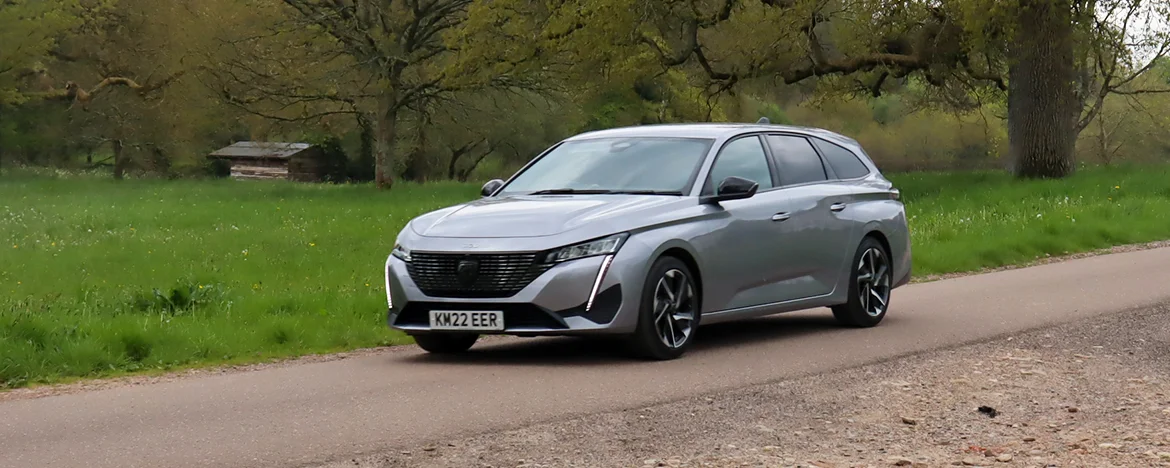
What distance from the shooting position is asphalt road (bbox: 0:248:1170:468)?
22.8 feet

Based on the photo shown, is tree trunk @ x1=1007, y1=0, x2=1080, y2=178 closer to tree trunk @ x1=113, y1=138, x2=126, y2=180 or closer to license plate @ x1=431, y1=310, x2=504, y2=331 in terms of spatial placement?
license plate @ x1=431, y1=310, x2=504, y2=331

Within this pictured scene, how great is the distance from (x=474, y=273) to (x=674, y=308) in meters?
1.26

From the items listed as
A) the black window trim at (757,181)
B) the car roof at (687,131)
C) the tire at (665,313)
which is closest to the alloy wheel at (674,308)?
the tire at (665,313)

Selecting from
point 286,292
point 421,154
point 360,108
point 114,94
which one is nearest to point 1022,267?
point 286,292

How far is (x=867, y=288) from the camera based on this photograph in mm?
11773

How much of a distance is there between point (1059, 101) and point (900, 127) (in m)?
32.7

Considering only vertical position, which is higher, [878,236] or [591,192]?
[591,192]

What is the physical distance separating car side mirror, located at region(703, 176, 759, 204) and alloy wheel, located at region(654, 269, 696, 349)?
0.72 m

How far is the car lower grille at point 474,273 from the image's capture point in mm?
9250

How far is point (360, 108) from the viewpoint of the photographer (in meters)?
50.8

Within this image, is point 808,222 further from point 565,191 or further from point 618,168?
point 565,191

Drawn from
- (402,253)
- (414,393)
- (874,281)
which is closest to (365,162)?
(874,281)

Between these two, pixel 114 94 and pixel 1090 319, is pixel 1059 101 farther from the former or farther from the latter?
pixel 114 94

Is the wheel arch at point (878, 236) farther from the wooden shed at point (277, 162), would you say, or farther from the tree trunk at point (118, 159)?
the wooden shed at point (277, 162)
